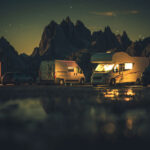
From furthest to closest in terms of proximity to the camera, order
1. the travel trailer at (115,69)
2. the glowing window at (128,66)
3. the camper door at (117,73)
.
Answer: the glowing window at (128,66) → the camper door at (117,73) → the travel trailer at (115,69)

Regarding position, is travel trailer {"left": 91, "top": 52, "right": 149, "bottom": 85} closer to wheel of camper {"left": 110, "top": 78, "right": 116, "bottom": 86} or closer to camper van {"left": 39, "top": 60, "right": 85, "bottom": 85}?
wheel of camper {"left": 110, "top": 78, "right": 116, "bottom": 86}

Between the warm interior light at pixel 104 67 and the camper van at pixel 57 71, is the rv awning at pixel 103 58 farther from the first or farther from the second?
the camper van at pixel 57 71

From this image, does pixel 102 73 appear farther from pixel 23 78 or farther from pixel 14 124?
pixel 14 124

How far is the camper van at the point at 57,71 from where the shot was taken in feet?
94.6

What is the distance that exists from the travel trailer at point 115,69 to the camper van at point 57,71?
10.0ft

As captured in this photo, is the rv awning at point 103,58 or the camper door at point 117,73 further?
the camper door at point 117,73

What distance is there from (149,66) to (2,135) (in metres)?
26.4

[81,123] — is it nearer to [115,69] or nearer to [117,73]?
[115,69]

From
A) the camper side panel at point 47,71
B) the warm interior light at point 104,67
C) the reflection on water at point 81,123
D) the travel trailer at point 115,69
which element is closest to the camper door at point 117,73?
the travel trailer at point 115,69

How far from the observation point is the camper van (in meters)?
28.8

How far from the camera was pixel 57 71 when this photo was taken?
28969 millimetres

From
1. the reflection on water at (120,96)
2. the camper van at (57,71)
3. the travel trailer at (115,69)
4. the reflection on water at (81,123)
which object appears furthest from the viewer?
the camper van at (57,71)

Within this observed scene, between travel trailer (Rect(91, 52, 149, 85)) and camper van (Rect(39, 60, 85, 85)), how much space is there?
3.05 m

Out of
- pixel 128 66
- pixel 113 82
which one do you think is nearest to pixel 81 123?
pixel 113 82
